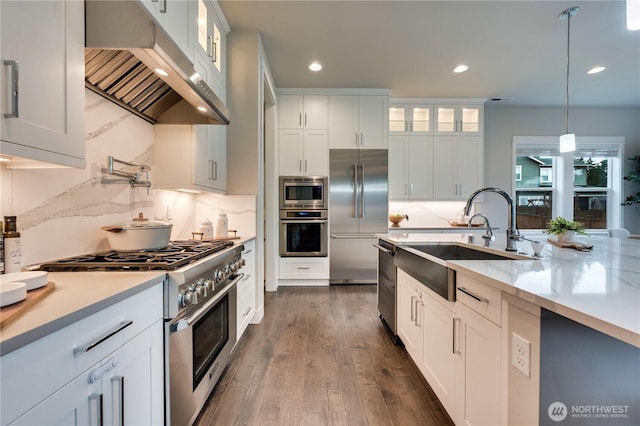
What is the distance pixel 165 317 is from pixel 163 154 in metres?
1.39

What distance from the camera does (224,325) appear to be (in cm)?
189

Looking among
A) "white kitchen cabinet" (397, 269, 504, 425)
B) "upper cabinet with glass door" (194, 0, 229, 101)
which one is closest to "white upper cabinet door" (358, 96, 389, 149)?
"upper cabinet with glass door" (194, 0, 229, 101)

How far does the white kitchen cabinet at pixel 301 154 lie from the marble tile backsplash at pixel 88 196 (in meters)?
→ 2.09

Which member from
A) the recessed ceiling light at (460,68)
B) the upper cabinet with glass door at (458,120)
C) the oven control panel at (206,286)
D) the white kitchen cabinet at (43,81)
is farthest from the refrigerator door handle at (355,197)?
Result: the white kitchen cabinet at (43,81)

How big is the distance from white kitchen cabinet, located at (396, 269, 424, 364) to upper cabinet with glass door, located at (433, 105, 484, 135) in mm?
3367

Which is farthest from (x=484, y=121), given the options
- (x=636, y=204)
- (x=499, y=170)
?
(x=636, y=204)

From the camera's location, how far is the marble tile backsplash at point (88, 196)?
1213 mm

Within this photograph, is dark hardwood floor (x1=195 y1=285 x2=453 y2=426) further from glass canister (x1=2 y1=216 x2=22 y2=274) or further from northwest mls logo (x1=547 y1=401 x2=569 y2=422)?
glass canister (x1=2 y1=216 x2=22 y2=274)

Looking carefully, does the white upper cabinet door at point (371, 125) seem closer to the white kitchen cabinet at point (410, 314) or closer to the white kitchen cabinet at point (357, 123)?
the white kitchen cabinet at point (357, 123)

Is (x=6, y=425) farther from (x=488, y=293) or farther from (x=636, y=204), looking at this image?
(x=636, y=204)

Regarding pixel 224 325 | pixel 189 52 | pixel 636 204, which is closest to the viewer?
pixel 224 325

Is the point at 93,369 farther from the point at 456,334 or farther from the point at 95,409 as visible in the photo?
the point at 456,334

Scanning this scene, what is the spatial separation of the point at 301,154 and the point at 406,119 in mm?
1891

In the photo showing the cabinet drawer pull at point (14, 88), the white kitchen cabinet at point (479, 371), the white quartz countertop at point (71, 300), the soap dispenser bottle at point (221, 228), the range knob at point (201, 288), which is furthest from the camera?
the soap dispenser bottle at point (221, 228)
